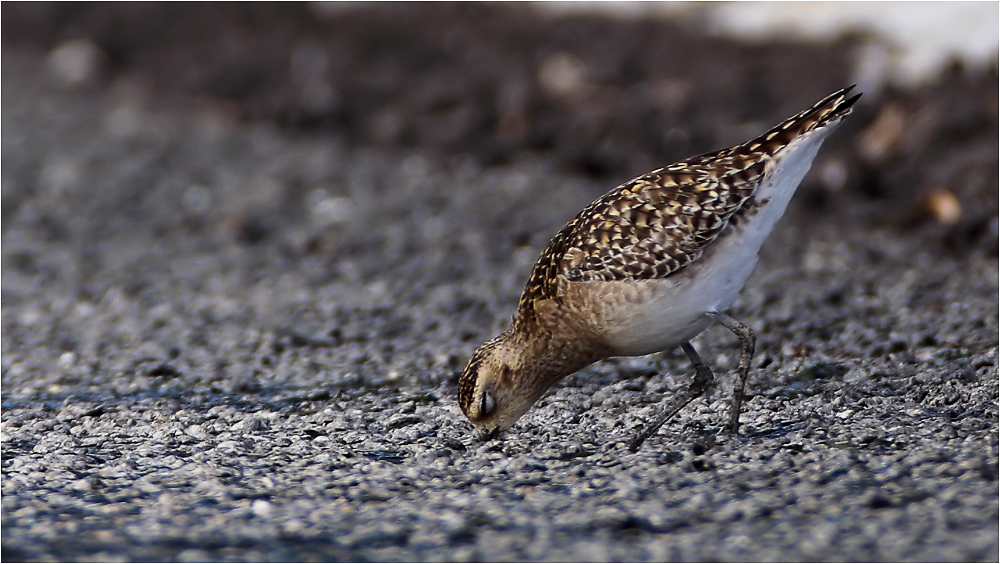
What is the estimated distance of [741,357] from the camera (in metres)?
5.16

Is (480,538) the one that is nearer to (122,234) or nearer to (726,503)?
(726,503)

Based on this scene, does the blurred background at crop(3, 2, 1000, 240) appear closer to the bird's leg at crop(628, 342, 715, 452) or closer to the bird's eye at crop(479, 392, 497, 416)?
the bird's leg at crop(628, 342, 715, 452)

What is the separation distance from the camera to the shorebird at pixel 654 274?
5.12m

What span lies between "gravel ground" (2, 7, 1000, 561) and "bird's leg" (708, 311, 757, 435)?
0.10 m

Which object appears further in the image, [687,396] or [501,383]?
[687,396]

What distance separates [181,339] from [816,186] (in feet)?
15.3

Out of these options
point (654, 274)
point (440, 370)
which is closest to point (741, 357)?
point (654, 274)

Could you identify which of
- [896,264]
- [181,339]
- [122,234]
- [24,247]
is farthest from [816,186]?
[24,247]

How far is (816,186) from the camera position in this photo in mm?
8586

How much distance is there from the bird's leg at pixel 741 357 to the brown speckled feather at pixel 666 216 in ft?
0.97

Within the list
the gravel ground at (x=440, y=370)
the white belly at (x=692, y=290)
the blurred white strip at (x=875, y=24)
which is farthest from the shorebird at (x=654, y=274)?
the blurred white strip at (x=875, y=24)

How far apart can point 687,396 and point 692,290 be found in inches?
20.8

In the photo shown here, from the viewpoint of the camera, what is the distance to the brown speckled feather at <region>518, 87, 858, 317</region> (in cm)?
516

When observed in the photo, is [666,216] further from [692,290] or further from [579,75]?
[579,75]
